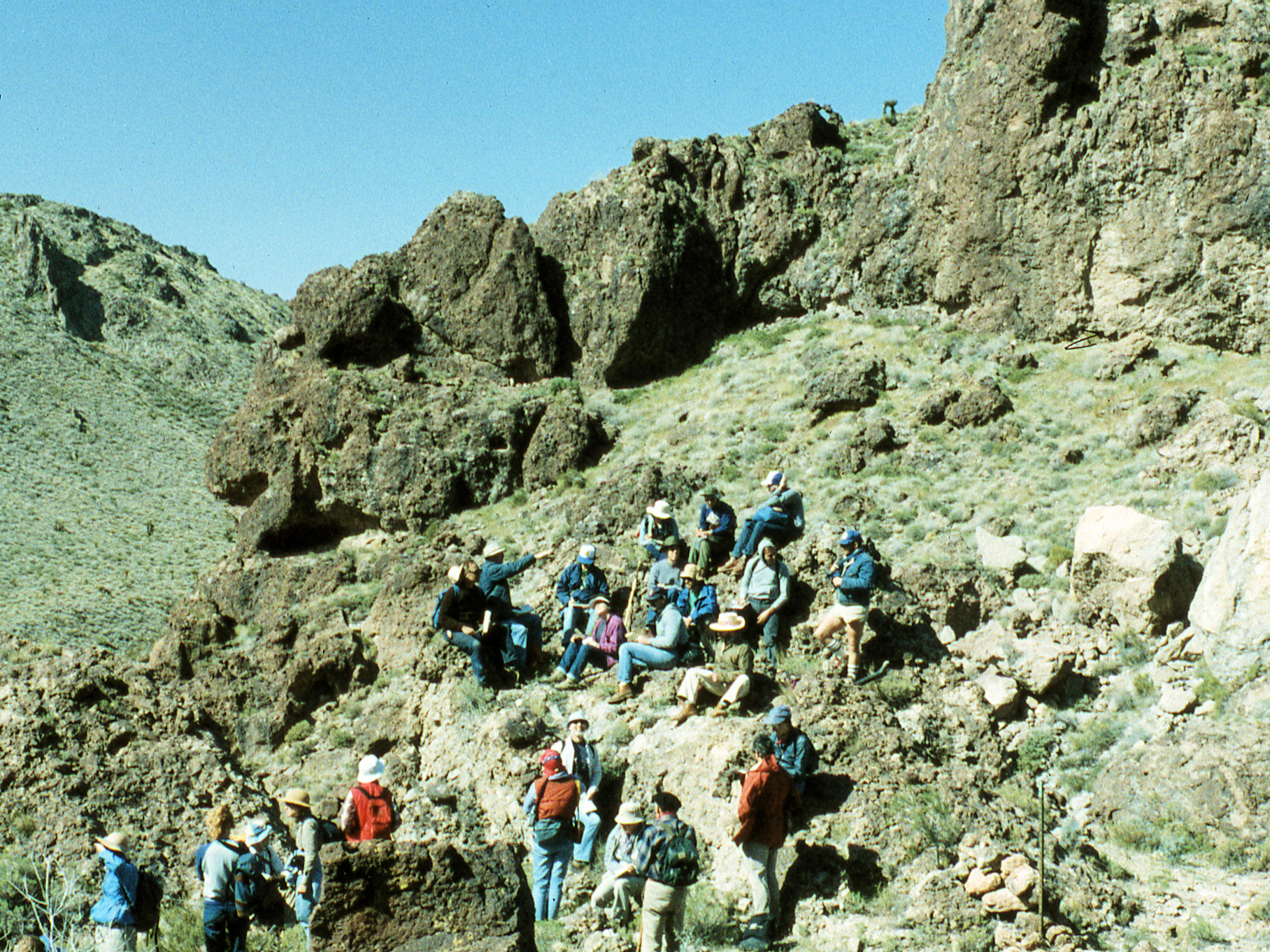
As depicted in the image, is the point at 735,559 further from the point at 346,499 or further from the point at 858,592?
the point at 346,499

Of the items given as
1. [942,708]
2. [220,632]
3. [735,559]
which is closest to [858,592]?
[942,708]

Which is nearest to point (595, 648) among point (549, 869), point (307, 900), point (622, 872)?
point (549, 869)

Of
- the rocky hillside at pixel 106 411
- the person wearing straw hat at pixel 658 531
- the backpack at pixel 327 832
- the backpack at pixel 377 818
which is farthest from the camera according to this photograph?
the rocky hillside at pixel 106 411

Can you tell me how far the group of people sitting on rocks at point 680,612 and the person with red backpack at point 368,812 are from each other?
12.1ft

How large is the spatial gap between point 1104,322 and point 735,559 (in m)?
10.6

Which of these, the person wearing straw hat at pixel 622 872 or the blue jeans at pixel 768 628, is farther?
the blue jeans at pixel 768 628

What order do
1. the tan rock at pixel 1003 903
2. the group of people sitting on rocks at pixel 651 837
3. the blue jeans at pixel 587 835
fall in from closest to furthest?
the group of people sitting on rocks at pixel 651 837 → the tan rock at pixel 1003 903 → the blue jeans at pixel 587 835

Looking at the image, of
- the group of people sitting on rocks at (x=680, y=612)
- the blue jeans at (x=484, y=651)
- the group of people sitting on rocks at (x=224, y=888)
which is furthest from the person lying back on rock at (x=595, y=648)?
the group of people sitting on rocks at (x=224, y=888)

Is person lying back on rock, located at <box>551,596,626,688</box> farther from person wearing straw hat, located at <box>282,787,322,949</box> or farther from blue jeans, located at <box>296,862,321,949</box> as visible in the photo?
blue jeans, located at <box>296,862,321,949</box>

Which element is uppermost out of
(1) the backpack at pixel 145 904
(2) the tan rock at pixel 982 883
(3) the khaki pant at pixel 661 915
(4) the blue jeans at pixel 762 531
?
(4) the blue jeans at pixel 762 531

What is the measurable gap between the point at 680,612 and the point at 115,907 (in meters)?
6.76

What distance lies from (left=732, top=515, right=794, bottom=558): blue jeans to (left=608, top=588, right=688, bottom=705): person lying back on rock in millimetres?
2005

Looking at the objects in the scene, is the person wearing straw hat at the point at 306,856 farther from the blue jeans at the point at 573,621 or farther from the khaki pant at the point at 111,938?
the blue jeans at the point at 573,621

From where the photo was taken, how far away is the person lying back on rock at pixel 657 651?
12312 mm
